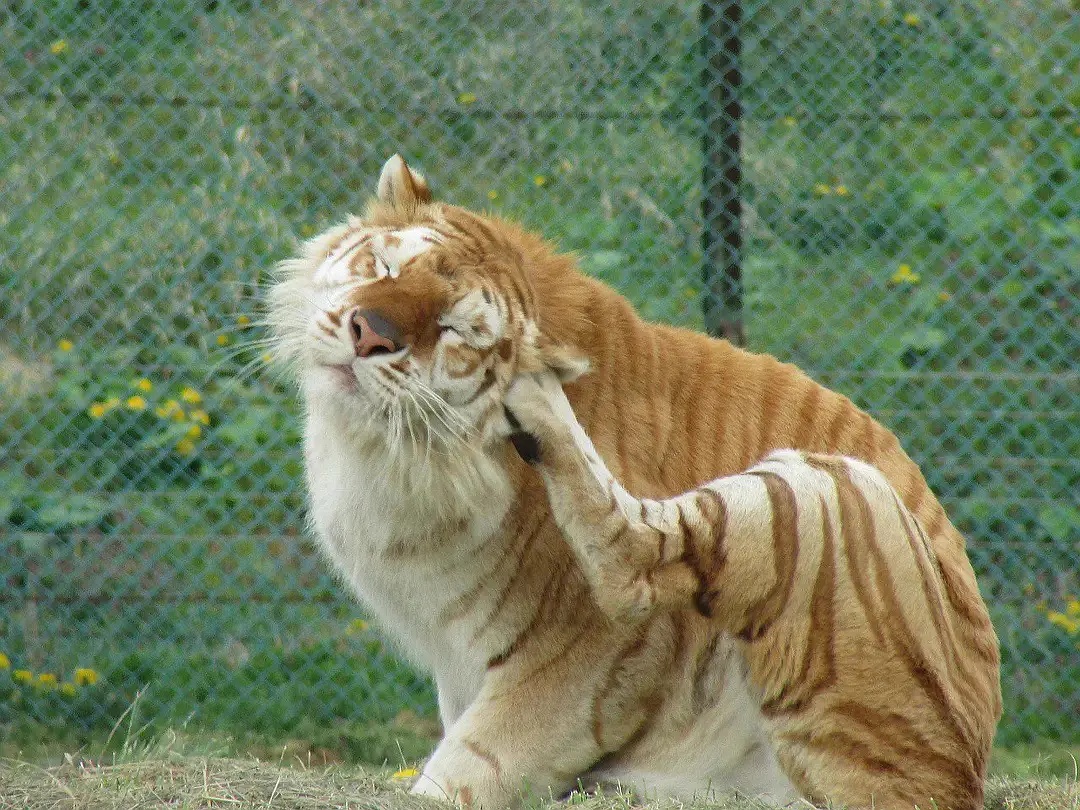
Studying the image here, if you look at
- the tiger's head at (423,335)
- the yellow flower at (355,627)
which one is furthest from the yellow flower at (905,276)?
the tiger's head at (423,335)

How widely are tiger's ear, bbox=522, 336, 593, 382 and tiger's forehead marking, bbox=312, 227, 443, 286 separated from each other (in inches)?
14.8

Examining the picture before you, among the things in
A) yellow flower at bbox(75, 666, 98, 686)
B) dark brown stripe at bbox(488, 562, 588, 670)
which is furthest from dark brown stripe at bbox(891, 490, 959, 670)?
yellow flower at bbox(75, 666, 98, 686)

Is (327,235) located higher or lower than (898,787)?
higher

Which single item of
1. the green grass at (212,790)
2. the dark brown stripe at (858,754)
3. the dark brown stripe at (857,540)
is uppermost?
the dark brown stripe at (857,540)

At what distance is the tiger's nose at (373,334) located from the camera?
336 cm

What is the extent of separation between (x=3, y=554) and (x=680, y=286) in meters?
2.84

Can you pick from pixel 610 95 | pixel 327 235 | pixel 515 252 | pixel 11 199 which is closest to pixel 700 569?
pixel 515 252

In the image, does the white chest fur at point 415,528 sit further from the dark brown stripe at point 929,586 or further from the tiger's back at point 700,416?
the dark brown stripe at point 929,586

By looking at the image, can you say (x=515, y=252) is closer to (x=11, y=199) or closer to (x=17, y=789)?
(x=17, y=789)

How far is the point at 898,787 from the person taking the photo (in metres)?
3.34

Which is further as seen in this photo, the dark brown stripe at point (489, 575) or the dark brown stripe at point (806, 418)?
the dark brown stripe at point (806, 418)

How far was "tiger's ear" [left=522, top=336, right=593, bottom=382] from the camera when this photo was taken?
3510mm

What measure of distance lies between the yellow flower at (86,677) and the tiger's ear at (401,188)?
108 inches

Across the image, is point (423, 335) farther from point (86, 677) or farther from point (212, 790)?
point (86, 677)
